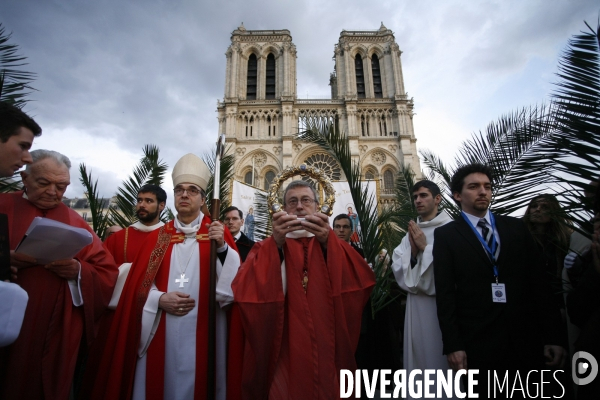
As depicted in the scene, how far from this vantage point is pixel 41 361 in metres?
1.89

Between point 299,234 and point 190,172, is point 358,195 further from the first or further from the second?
point 190,172

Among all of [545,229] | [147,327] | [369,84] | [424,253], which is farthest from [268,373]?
[369,84]

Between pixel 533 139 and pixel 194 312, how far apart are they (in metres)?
3.01

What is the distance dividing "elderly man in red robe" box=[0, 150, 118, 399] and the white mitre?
746 millimetres

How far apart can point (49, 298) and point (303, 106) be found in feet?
83.8

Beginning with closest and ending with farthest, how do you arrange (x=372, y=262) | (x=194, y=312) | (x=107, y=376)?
1. (x=107, y=376)
2. (x=194, y=312)
3. (x=372, y=262)

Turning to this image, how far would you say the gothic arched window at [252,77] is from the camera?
89.2 ft

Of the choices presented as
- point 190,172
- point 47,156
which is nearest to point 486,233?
point 190,172

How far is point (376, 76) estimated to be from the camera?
27922 mm

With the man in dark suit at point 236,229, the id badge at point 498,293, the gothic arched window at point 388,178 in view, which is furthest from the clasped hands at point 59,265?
the gothic arched window at point 388,178

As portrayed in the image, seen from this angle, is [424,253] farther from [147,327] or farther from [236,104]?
[236,104]

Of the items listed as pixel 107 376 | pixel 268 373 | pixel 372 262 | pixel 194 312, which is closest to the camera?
pixel 268 373

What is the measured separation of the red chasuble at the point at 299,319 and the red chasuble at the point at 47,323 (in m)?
1.04

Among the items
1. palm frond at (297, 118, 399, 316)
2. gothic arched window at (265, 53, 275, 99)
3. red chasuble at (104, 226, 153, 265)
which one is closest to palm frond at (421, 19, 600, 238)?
palm frond at (297, 118, 399, 316)
